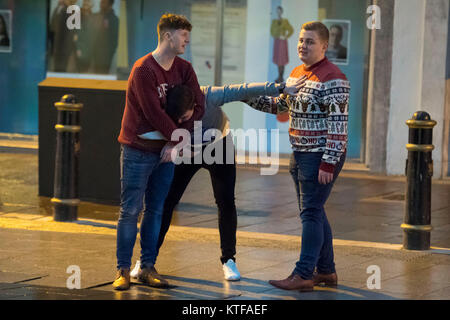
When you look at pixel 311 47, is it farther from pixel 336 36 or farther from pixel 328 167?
pixel 336 36

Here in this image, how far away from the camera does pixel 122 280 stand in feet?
21.2

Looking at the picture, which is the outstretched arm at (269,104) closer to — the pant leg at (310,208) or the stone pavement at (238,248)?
the pant leg at (310,208)

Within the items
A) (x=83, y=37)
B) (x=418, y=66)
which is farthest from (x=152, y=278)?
(x=83, y=37)

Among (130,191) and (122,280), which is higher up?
(130,191)

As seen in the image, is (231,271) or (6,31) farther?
(6,31)

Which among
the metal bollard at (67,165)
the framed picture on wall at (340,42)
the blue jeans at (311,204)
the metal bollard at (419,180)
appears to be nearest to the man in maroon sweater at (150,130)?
the blue jeans at (311,204)

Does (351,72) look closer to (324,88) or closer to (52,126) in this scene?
(52,126)

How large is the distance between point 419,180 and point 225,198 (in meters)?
2.05

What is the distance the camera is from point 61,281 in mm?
6633

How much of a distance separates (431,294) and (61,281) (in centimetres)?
246

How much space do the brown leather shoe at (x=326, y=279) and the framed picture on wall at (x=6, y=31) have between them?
10351 millimetres

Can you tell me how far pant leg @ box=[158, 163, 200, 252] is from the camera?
6.91m

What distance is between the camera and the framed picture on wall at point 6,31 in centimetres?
1584
